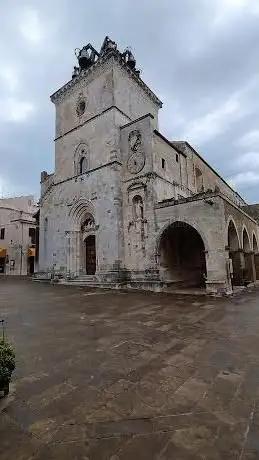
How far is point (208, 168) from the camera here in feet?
88.2

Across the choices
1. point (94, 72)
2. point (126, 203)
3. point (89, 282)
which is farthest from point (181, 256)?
point (94, 72)

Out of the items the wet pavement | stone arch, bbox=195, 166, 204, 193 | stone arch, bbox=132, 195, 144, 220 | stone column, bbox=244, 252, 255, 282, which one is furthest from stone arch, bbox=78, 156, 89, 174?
the wet pavement

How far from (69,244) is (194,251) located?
9633 millimetres

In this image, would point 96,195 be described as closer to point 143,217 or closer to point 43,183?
point 143,217

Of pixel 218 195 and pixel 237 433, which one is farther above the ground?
pixel 218 195

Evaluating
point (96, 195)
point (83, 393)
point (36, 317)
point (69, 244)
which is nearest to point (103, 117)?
point (96, 195)

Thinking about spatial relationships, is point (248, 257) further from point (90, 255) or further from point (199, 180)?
point (90, 255)

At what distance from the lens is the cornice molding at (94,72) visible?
19562 millimetres

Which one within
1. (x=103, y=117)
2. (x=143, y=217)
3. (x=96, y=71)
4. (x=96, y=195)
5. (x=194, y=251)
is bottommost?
(x=194, y=251)

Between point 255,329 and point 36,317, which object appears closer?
point 255,329

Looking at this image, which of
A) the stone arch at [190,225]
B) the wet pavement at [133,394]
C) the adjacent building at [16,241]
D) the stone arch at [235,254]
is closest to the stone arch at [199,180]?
the stone arch at [235,254]

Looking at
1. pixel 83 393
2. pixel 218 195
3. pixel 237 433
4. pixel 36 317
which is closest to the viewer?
pixel 237 433

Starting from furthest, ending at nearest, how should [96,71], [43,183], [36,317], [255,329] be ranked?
[43,183], [96,71], [36,317], [255,329]

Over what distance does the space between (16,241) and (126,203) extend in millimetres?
20873
